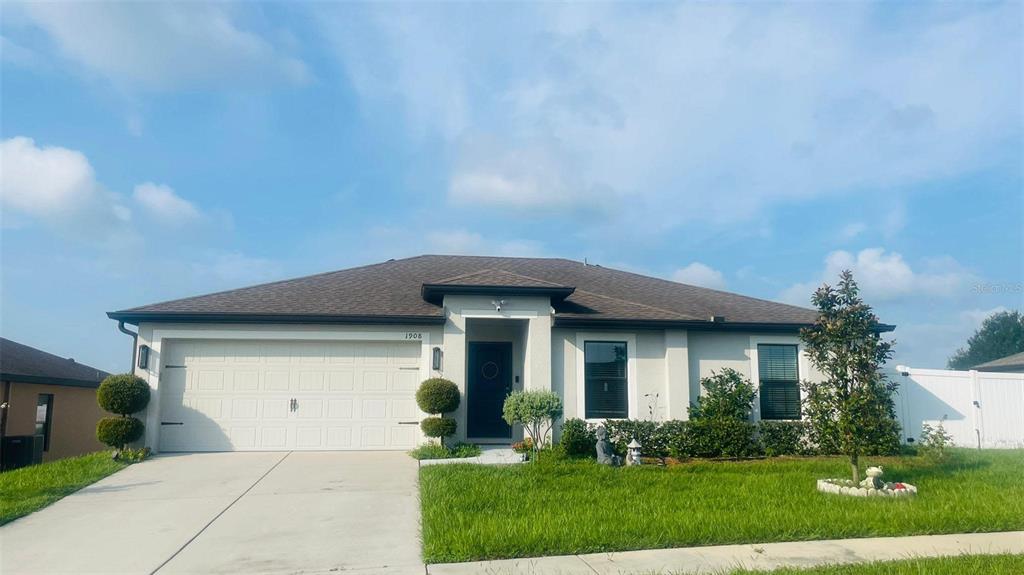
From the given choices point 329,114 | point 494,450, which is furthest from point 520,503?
point 329,114

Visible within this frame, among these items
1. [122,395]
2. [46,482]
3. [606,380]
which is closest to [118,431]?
[122,395]

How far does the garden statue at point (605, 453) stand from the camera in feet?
37.8

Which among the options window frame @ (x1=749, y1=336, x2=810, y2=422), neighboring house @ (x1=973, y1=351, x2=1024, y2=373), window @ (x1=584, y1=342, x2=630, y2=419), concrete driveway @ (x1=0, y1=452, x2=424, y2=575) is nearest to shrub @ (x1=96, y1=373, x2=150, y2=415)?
concrete driveway @ (x1=0, y1=452, x2=424, y2=575)

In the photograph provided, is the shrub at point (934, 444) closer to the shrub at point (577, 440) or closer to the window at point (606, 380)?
the window at point (606, 380)

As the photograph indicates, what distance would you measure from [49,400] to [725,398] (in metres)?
18.2

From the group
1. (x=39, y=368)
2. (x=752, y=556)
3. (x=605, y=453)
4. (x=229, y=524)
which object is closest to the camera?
(x=752, y=556)

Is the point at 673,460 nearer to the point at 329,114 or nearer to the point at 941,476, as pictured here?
the point at 941,476

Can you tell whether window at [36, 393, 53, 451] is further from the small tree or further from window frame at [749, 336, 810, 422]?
window frame at [749, 336, 810, 422]

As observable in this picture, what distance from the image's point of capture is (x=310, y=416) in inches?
518

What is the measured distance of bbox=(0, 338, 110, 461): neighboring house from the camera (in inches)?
637

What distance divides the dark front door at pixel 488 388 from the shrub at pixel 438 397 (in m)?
1.93

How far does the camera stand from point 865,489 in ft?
29.1

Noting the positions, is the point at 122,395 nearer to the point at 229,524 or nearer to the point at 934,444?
the point at 229,524

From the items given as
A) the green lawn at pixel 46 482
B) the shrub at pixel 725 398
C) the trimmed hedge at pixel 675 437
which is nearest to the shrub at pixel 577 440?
the trimmed hedge at pixel 675 437
